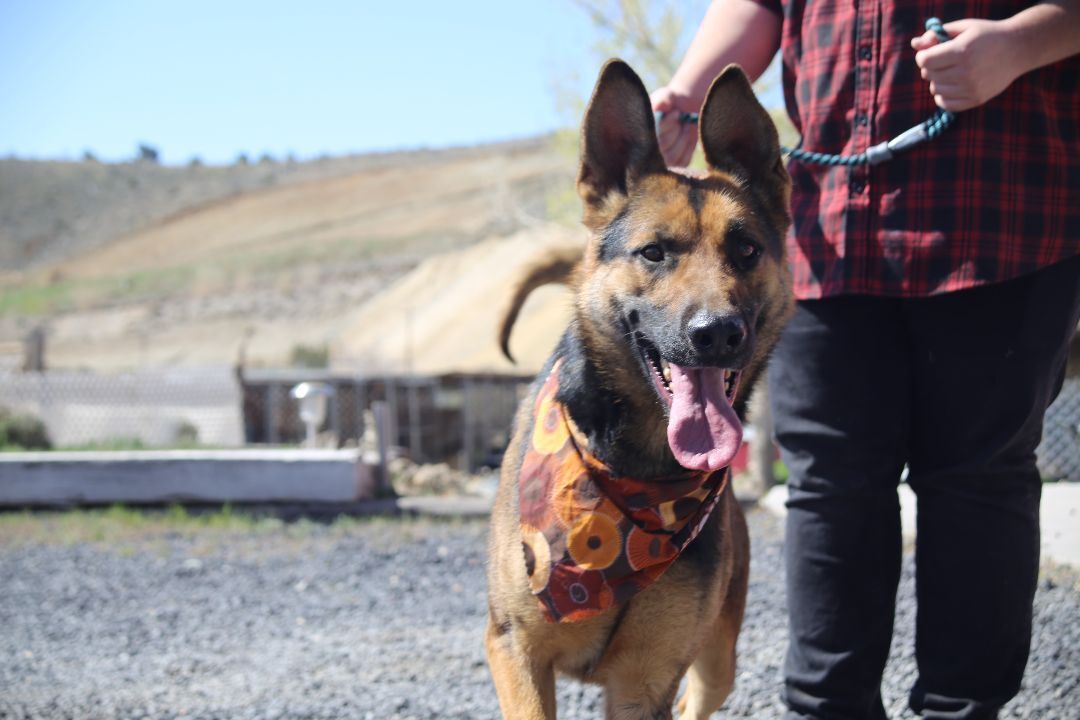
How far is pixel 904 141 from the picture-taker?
267cm

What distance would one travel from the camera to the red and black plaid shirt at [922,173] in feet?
8.51

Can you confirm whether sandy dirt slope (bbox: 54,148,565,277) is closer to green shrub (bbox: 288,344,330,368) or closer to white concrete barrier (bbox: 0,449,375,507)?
green shrub (bbox: 288,344,330,368)

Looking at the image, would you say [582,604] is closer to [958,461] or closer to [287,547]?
[958,461]

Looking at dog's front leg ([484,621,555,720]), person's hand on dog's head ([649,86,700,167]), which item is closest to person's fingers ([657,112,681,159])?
person's hand on dog's head ([649,86,700,167])

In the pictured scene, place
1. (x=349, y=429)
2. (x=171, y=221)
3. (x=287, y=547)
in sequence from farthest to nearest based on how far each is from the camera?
(x=171, y=221) → (x=349, y=429) → (x=287, y=547)

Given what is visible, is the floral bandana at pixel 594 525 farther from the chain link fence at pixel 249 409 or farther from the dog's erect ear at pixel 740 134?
the chain link fence at pixel 249 409

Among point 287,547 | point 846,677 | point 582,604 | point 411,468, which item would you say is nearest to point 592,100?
point 582,604

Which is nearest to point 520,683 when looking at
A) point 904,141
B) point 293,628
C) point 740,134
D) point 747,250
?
point 747,250

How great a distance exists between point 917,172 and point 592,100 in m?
0.87

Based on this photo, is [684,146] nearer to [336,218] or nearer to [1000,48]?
[1000,48]

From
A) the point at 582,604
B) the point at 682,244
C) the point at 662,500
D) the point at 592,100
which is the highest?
the point at 592,100

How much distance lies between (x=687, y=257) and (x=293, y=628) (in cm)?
351

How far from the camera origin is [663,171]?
2869mm

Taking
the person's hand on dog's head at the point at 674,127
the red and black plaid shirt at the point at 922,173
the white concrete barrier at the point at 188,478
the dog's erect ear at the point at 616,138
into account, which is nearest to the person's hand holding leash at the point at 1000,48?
the red and black plaid shirt at the point at 922,173
